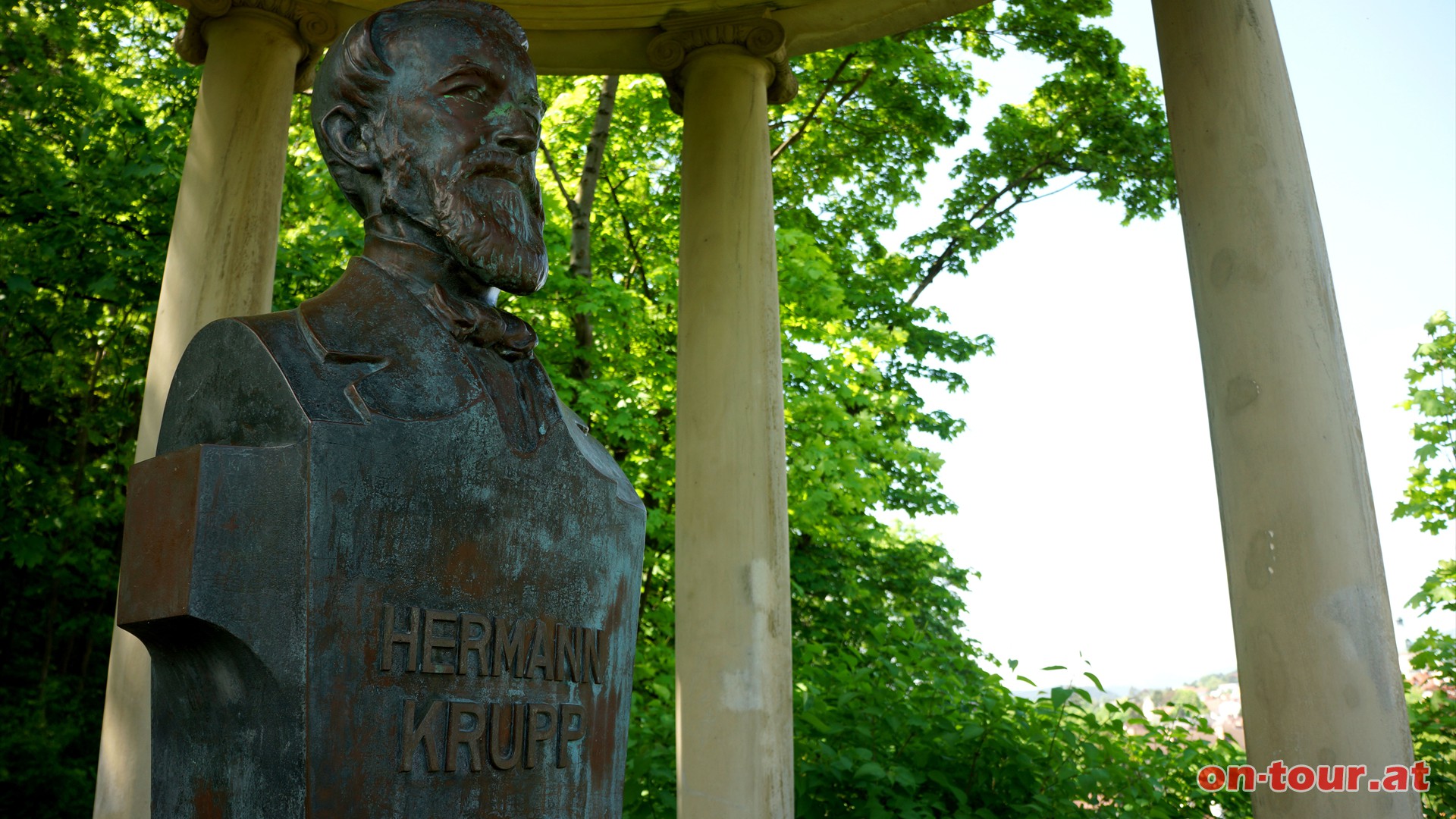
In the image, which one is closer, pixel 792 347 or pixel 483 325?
pixel 483 325

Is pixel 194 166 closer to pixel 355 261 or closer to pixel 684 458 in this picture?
pixel 684 458

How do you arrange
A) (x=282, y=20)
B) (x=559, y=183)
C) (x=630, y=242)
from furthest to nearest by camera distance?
(x=630, y=242) → (x=559, y=183) → (x=282, y=20)

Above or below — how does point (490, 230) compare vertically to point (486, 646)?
above

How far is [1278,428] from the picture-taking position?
10.3 metres

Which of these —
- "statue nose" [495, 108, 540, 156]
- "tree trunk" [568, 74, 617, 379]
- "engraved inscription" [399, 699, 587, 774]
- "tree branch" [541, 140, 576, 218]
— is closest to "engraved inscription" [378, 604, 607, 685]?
"engraved inscription" [399, 699, 587, 774]

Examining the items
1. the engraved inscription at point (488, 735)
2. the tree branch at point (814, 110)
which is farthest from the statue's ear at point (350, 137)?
the tree branch at point (814, 110)

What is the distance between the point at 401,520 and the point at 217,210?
9.93 metres

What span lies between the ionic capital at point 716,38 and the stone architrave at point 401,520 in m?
10.2

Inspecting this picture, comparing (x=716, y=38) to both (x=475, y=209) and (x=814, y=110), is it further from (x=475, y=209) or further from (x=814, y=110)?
(x=814, y=110)

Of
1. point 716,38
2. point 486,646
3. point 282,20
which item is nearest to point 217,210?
point 282,20

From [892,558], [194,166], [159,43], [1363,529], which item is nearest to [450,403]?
[1363,529]

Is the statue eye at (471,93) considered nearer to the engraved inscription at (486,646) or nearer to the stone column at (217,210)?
the engraved inscription at (486,646)

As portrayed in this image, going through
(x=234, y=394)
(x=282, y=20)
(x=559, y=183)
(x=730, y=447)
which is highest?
(x=559, y=183)

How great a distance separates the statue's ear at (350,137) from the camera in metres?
5.29
